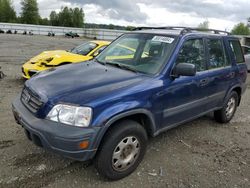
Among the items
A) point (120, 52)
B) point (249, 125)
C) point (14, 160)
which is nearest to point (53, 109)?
point (14, 160)

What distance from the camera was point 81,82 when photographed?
3.17 m

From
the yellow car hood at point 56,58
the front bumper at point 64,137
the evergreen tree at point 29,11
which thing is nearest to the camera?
the front bumper at point 64,137

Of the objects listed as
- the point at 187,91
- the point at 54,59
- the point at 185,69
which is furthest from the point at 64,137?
the point at 54,59

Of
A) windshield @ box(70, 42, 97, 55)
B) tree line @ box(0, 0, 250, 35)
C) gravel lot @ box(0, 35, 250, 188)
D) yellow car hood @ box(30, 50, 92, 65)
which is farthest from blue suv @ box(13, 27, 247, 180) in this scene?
tree line @ box(0, 0, 250, 35)

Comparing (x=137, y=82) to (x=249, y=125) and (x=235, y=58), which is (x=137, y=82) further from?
(x=249, y=125)

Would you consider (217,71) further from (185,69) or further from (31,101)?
(31,101)

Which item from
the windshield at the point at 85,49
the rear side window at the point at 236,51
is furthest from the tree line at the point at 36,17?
the rear side window at the point at 236,51

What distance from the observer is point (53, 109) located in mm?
2789

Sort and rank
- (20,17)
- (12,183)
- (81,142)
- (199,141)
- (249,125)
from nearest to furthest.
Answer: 1. (81,142)
2. (12,183)
3. (199,141)
4. (249,125)
5. (20,17)

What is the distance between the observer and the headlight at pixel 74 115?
2.70 m

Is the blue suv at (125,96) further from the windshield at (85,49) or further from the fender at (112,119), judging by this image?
the windshield at (85,49)

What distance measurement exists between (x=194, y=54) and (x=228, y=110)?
73.9 inches

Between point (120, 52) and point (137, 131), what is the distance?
168 centimetres

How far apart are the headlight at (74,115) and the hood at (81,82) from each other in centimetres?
8
